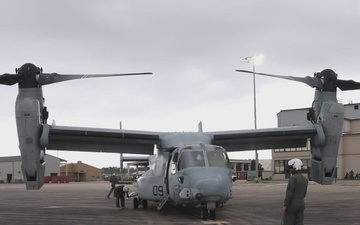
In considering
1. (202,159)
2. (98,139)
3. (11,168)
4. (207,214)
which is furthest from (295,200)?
(11,168)

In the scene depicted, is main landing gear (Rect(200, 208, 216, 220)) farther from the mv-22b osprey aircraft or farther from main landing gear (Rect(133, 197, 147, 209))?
main landing gear (Rect(133, 197, 147, 209))

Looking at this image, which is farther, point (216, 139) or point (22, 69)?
point (216, 139)

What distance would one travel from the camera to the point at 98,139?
1881cm

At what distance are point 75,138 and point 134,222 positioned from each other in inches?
237

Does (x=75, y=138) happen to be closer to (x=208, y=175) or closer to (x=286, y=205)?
(x=208, y=175)

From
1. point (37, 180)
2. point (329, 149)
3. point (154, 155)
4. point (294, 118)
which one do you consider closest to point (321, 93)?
point (329, 149)

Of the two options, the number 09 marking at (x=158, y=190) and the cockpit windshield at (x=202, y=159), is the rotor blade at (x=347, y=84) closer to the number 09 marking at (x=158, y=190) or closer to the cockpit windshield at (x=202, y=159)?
the cockpit windshield at (x=202, y=159)

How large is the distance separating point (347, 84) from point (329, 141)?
2.52m

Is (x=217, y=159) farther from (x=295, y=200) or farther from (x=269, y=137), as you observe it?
(x=295, y=200)

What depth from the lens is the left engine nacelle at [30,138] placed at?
1650 cm

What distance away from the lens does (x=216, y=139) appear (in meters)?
19.2

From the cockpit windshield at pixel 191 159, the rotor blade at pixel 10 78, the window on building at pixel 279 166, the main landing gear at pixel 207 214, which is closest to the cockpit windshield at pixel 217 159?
the cockpit windshield at pixel 191 159

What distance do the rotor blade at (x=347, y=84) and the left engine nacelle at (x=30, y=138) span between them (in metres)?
11.8

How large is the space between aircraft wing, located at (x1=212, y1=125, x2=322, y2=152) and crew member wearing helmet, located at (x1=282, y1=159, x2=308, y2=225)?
35.8ft
